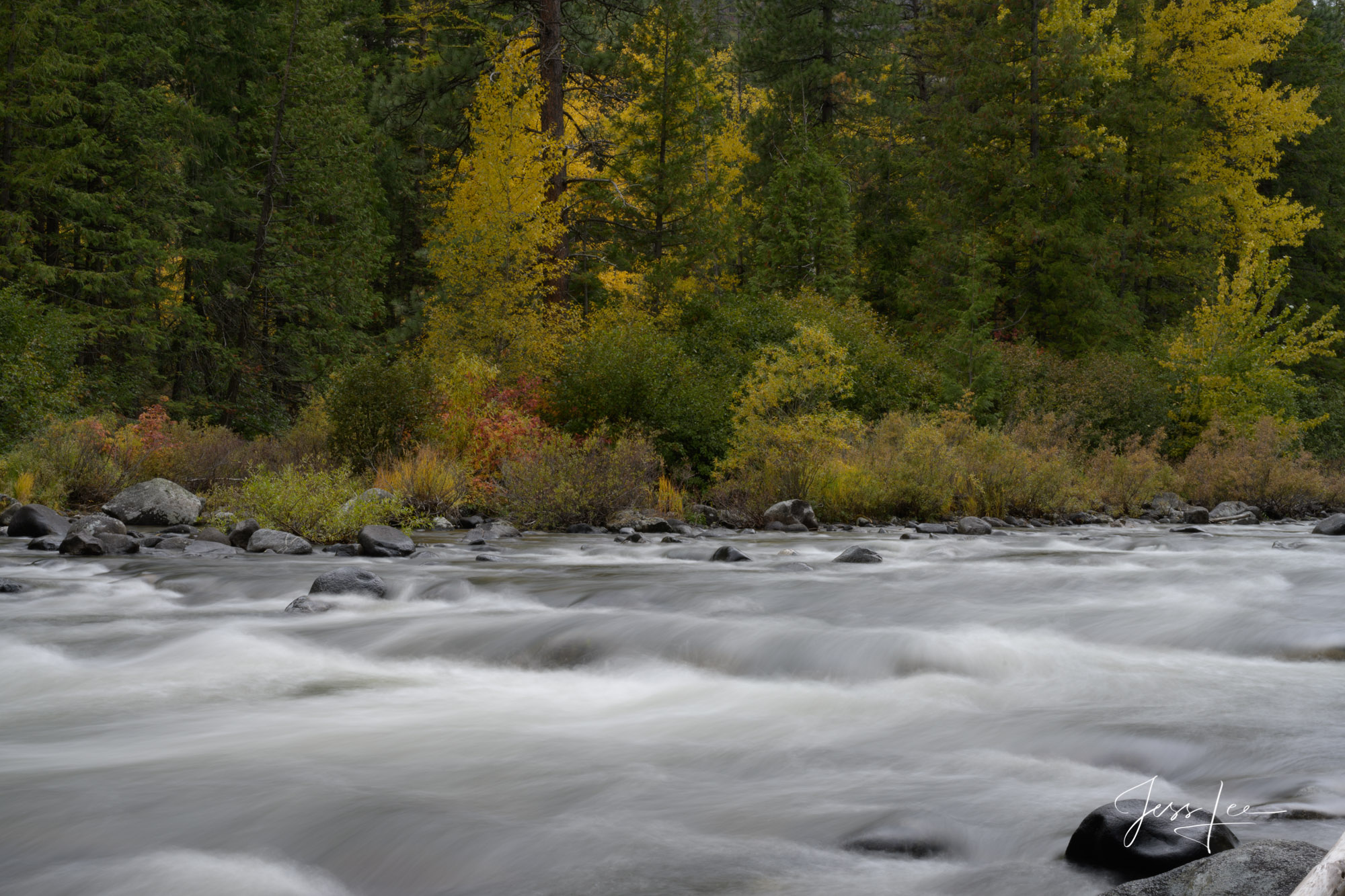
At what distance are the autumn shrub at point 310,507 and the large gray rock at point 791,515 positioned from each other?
4.63 meters

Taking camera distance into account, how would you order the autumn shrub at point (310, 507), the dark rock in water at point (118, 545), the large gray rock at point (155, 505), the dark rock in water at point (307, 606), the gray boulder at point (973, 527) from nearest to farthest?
the dark rock in water at point (307, 606)
the dark rock in water at point (118, 545)
the autumn shrub at point (310, 507)
the large gray rock at point (155, 505)
the gray boulder at point (973, 527)

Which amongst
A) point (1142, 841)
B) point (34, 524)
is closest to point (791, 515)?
point (34, 524)

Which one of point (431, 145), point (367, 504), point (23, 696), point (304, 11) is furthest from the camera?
point (431, 145)

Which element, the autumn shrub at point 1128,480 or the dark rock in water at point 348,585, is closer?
the dark rock in water at point 348,585

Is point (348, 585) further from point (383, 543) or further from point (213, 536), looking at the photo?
point (213, 536)

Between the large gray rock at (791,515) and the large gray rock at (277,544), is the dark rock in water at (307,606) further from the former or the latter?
the large gray rock at (791,515)

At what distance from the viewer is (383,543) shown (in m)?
9.91

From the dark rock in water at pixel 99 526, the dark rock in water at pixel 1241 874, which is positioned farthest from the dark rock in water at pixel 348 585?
the dark rock in water at pixel 1241 874

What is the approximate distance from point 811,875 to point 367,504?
9530 mm

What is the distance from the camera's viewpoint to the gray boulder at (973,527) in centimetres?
1297

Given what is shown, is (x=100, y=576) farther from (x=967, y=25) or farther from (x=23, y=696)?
(x=967, y=25)

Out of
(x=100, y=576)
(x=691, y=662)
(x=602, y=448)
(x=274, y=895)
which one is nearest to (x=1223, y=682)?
(x=691, y=662)

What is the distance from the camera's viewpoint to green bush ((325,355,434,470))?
598 inches

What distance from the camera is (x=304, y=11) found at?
2444cm
